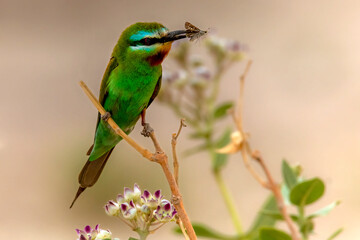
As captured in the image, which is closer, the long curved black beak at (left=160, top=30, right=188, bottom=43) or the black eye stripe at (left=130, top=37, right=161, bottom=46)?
the long curved black beak at (left=160, top=30, right=188, bottom=43)

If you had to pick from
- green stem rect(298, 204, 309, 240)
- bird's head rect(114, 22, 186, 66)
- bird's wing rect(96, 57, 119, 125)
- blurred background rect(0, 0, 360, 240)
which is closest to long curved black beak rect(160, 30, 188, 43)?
bird's head rect(114, 22, 186, 66)

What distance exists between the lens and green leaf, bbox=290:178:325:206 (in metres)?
0.81

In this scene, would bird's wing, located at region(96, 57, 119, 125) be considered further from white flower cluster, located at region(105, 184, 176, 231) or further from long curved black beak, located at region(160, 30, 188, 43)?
white flower cluster, located at region(105, 184, 176, 231)

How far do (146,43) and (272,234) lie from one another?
1.41 ft

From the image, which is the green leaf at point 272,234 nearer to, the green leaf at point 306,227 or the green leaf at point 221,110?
the green leaf at point 306,227

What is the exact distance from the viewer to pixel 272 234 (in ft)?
2.56

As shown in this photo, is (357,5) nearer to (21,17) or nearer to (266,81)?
(266,81)

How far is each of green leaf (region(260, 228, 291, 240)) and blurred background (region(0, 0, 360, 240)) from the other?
5.77 ft

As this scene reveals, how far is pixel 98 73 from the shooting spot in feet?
13.2

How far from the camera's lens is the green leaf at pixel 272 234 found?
78 centimetres

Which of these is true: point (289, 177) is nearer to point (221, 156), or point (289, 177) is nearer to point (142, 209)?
point (142, 209)

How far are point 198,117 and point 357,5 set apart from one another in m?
3.74

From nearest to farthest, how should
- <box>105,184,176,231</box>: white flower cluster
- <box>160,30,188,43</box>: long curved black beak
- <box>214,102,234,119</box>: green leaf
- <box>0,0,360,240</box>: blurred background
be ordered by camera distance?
<box>105,184,176,231</box>: white flower cluster
<box>160,30,188,43</box>: long curved black beak
<box>214,102,234,119</box>: green leaf
<box>0,0,360,240</box>: blurred background

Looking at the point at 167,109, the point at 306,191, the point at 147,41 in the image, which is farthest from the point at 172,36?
the point at 167,109
